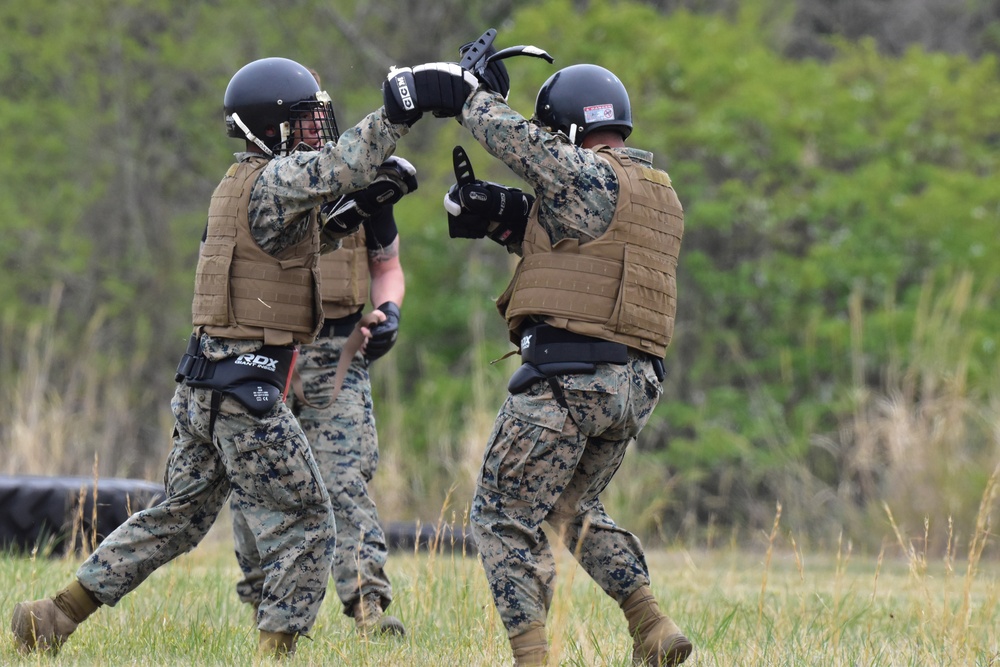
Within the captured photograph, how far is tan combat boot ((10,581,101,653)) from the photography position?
4887mm

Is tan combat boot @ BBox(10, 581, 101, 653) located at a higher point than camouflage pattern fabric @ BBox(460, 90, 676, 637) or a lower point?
lower

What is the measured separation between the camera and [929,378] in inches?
461

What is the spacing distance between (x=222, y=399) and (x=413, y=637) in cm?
129

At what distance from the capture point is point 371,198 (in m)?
5.14

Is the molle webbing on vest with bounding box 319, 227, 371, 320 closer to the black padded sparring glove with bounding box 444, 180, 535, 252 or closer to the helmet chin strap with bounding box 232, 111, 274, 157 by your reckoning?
the helmet chin strap with bounding box 232, 111, 274, 157

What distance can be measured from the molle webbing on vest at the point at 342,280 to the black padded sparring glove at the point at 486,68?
1.63 meters

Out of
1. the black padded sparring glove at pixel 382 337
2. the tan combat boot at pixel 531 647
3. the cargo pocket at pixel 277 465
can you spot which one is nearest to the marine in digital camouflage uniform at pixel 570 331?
the tan combat boot at pixel 531 647

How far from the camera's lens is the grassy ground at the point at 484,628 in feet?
16.2

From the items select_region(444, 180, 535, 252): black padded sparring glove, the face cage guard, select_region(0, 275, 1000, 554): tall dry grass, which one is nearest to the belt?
select_region(444, 180, 535, 252): black padded sparring glove

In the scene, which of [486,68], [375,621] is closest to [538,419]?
[486,68]

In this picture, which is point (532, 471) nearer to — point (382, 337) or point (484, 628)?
point (484, 628)

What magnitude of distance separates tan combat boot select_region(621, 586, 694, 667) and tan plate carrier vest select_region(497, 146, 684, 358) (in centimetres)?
92

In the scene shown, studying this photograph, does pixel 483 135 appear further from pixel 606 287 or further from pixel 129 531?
pixel 129 531

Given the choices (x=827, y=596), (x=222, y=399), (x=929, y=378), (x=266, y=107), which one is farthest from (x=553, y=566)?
(x=929, y=378)
